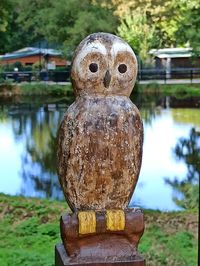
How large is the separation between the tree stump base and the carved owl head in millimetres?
658

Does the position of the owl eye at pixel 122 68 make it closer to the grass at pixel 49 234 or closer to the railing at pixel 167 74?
the grass at pixel 49 234

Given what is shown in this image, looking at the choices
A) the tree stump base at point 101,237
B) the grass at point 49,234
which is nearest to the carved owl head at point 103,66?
the tree stump base at point 101,237

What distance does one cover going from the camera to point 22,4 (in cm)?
3562

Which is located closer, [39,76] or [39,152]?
[39,152]

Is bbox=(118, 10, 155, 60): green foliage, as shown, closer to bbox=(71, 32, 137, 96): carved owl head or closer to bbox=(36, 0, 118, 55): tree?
bbox=(36, 0, 118, 55): tree

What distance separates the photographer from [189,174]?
13.0 meters

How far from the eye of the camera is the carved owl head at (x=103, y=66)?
120 inches

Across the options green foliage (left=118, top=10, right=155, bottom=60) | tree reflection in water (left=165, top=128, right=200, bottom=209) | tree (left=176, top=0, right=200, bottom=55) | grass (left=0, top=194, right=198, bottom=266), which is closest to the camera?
grass (left=0, top=194, right=198, bottom=266)

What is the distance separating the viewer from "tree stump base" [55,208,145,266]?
297 centimetres

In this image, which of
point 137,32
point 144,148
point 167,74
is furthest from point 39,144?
point 167,74

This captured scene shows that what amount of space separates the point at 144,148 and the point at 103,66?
13.3m

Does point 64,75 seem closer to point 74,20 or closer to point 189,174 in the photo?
point 74,20

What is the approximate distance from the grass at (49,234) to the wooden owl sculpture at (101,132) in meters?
3.72

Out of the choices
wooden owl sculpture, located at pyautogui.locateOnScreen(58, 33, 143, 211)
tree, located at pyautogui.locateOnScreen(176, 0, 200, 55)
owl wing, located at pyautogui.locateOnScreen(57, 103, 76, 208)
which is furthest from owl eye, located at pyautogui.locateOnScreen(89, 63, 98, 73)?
tree, located at pyautogui.locateOnScreen(176, 0, 200, 55)
